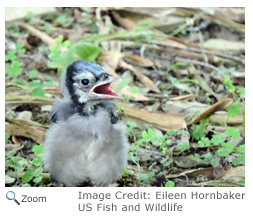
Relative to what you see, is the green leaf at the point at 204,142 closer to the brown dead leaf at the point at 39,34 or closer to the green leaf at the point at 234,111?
the green leaf at the point at 234,111

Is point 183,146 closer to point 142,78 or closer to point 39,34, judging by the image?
point 142,78

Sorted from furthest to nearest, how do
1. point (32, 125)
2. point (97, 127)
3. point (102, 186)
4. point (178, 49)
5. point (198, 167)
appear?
point (178, 49) → point (32, 125) → point (198, 167) → point (102, 186) → point (97, 127)

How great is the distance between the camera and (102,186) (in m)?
2.73

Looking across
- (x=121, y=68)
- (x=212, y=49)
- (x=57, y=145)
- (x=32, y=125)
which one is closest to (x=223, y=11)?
(x=212, y=49)

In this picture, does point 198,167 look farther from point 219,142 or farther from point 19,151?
point 19,151

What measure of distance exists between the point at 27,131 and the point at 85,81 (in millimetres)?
1013

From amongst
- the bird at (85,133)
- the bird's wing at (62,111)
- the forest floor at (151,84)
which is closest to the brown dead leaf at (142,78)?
the forest floor at (151,84)

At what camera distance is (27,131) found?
10.7 ft

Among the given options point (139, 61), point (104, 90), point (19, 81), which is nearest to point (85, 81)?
point (104, 90)

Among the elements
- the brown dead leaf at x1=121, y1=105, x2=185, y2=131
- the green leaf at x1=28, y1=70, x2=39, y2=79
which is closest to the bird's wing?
the brown dead leaf at x1=121, y1=105, x2=185, y2=131

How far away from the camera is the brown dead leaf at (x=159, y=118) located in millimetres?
3315

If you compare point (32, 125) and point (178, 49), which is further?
point (178, 49)

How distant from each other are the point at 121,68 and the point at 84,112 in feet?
5.73

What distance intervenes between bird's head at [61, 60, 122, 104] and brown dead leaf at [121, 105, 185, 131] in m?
0.89
